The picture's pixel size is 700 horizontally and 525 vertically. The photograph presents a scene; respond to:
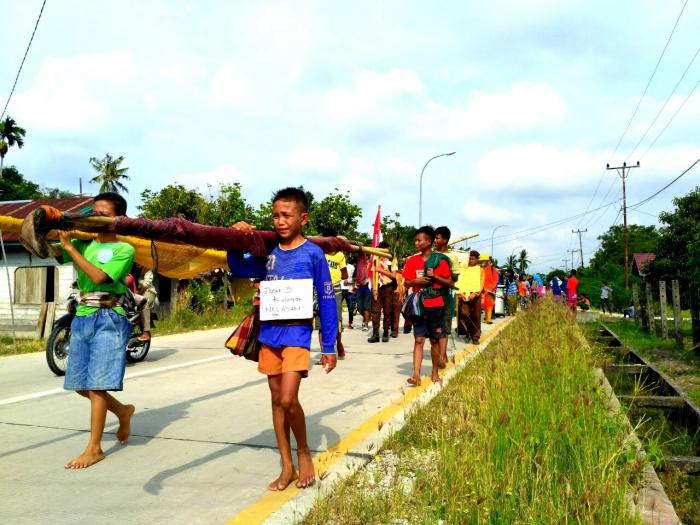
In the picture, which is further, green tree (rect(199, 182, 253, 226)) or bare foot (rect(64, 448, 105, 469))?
green tree (rect(199, 182, 253, 226))

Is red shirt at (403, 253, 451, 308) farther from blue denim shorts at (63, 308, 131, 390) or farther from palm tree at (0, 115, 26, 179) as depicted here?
palm tree at (0, 115, 26, 179)

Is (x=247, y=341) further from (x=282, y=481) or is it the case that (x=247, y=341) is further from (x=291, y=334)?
(x=282, y=481)

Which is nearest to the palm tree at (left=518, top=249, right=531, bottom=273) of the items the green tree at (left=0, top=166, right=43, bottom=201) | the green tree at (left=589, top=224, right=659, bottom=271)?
the green tree at (left=589, top=224, right=659, bottom=271)

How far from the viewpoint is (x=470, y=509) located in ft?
10.1

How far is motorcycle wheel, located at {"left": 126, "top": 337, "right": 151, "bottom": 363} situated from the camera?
369 inches

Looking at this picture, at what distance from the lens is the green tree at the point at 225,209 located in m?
25.6

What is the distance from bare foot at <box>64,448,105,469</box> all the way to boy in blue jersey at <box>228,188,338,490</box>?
4.69ft

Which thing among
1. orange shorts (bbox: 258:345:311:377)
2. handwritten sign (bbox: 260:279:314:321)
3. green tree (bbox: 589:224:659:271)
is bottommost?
orange shorts (bbox: 258:345:311:377)

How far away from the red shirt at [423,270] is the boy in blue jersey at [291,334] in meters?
3.67

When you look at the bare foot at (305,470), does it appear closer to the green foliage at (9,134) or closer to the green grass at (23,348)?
the green grass at (23,348)

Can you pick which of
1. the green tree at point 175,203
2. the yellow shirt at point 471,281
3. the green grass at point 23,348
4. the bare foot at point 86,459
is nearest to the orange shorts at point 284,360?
the bare foot at point 86,459

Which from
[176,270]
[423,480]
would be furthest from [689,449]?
[176,270]

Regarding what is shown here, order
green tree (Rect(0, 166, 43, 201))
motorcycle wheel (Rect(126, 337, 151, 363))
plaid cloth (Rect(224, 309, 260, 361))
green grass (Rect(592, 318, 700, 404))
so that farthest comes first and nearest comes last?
green tree (Rect(0, 166, 43, 201)), motorcycle wheel (Rect(126, 337, 151, 363)), green grass (Rect(592, 318, 700, 404)), plaid cloth (Rect(224, 309, 260, 361))

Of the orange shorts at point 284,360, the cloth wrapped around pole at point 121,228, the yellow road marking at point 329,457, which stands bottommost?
the yellow road marking at point 329,457
